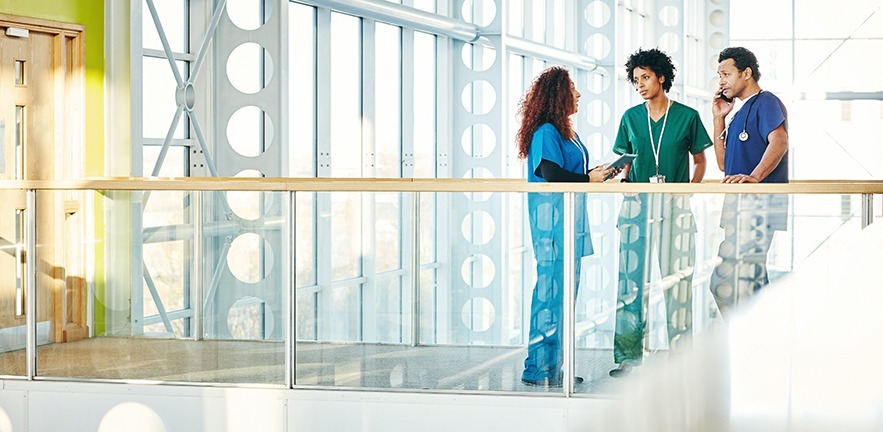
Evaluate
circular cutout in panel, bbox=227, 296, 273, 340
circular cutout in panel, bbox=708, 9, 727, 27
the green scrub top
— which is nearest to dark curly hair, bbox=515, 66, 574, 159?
the green scrub top

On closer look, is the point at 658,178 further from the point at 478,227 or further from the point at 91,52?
the point at 91,52

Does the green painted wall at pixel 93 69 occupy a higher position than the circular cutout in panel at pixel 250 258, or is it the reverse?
the green painted wall at pixel 93 69

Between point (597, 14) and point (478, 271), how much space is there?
13606mm

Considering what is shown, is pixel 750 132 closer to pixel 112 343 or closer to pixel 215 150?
pixel 112 343

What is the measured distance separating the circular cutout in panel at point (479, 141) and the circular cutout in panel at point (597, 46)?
10.6 ft

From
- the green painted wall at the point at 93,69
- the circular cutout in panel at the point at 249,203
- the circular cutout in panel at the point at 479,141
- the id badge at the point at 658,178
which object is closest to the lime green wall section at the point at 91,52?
the green painted wall at the point at 93,69

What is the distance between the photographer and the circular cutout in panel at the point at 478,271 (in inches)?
190

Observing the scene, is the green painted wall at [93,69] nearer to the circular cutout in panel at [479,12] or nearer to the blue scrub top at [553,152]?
the blue scrub top at [553,152]

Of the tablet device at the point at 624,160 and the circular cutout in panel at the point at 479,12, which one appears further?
the circular cutout in panel at the point at 479,12

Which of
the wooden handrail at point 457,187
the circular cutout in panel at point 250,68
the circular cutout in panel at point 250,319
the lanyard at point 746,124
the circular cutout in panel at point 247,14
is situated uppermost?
the circular cutout in panel at point 247,14

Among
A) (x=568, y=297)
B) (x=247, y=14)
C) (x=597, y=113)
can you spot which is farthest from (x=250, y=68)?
(x=597, y=113)

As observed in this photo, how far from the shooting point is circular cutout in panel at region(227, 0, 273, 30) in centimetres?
904

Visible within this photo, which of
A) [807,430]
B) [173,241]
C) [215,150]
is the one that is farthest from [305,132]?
[807,430]

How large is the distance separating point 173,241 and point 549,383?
5.86 feet
